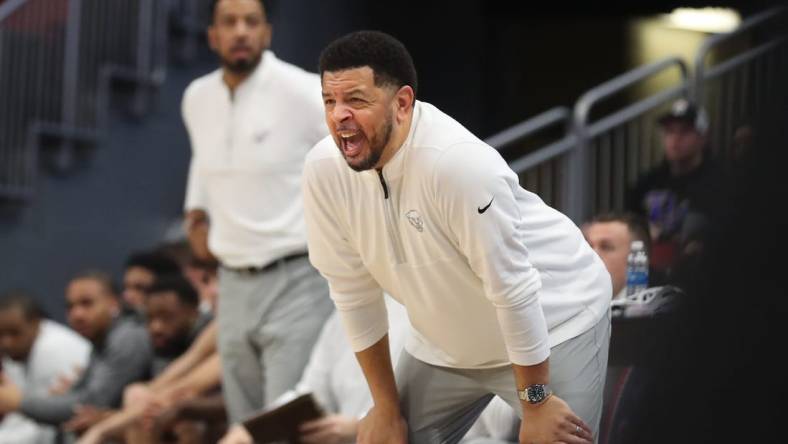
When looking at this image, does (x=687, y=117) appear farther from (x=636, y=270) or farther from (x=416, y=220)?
(x=416, y=220)

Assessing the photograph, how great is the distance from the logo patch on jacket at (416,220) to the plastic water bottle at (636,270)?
0.89m

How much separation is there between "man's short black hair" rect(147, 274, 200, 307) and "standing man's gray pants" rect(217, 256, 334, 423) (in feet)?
3.25

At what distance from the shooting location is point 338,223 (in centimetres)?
365

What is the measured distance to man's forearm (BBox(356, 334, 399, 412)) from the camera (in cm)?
370

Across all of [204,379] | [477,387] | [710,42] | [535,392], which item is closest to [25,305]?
[204,379]

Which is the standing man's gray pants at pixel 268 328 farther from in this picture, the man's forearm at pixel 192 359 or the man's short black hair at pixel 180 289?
the man's short black hair at pixel 180 289

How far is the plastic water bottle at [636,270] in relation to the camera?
4.14 m

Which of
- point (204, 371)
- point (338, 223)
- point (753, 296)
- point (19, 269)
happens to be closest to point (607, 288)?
point (338, 223)

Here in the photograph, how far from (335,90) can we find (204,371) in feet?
9.93

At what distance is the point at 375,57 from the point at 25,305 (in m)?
Result: 4.51

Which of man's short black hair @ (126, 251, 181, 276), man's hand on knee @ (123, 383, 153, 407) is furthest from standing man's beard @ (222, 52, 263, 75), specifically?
man's short black hair @ (126, 251, 181, 276)

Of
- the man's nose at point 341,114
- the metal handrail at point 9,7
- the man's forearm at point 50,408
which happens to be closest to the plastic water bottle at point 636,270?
the man's nose at point 341,114

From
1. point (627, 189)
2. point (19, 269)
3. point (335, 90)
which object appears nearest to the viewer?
point (335, 90)

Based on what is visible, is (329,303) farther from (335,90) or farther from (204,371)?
(335,90)
